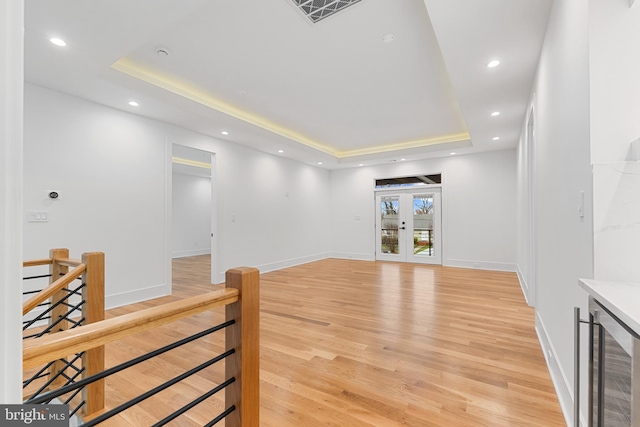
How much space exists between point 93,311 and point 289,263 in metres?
5.24

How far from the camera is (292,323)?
3271mm

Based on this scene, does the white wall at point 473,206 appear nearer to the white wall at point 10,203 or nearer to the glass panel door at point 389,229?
the glass panel door at point 389,229

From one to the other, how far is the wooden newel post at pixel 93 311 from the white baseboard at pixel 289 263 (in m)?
4.20

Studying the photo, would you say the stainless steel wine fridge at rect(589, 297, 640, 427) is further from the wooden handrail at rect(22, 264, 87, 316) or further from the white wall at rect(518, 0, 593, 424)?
the wooden handrail at rect(22, 264, 87, 316)

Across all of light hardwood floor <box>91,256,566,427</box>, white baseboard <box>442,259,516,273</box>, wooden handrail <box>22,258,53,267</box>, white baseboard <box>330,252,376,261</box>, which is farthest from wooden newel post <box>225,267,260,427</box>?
white baseboard <box>330,252,376,261</box>

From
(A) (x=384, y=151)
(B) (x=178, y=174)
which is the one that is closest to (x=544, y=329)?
(A) (x=384, y=151)

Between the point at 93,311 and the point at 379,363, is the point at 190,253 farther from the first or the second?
the point at 379,363

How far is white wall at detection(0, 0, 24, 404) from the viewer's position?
45cm

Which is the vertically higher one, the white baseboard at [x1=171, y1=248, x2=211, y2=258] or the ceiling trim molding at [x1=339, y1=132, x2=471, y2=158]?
the ceiling trim molding at [x1=339, y1=132, x2=471, y2=158]

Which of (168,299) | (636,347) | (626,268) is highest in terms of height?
(626,268)

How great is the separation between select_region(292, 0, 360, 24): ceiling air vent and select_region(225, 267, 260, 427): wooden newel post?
2099 millimetres

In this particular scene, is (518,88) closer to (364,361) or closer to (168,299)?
(364,361)

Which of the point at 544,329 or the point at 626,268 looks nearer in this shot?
the point at 626,268

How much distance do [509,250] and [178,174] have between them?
920 centimetres
